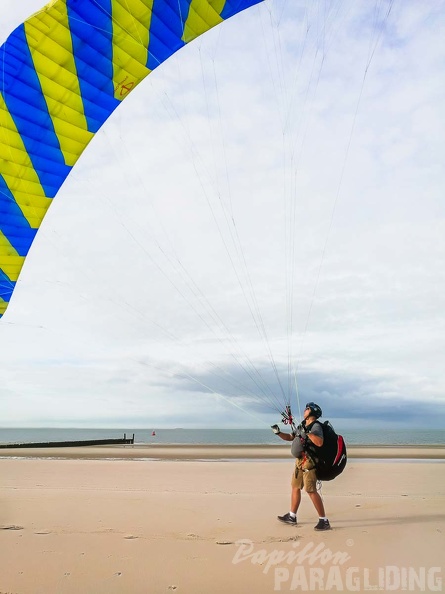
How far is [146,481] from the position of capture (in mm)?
9594

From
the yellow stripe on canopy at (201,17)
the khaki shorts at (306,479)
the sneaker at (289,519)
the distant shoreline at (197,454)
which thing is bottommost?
the distant shoreline at (197,454)

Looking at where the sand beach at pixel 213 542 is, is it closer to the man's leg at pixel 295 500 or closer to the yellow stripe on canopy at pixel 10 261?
the man's leg at pixel 295 500

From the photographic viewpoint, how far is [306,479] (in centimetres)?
536

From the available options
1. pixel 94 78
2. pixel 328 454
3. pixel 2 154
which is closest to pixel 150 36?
pixel 94 78

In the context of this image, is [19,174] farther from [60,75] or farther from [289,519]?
[289,519]

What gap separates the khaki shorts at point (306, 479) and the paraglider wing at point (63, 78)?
5.71 m

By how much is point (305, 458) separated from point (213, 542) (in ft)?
4.63

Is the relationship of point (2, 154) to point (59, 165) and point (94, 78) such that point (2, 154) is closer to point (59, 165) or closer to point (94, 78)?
point (59, 165)

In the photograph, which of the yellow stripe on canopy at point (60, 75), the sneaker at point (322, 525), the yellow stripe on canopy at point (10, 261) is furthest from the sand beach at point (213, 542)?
the yellow stripe on canopy at point (60, 75)

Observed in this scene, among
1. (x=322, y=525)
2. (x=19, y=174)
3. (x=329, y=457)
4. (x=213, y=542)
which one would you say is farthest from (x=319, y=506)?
(x=19, y=174)

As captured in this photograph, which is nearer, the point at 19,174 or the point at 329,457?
the point at 329,457

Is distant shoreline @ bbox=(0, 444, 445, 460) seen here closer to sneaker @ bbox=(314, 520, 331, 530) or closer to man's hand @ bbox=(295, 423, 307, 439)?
man's hand @ bbox=(295, 423, 307, 439)

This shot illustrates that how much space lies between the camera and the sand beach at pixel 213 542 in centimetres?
357

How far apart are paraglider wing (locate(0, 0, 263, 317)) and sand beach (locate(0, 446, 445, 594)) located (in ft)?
13.6
